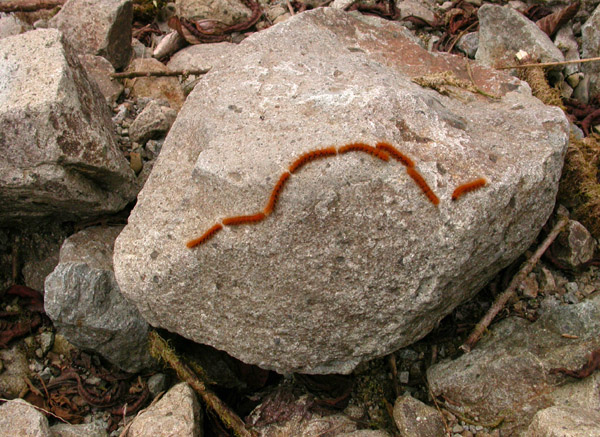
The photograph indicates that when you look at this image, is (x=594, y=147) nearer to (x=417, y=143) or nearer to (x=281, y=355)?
(x=417, y=143)

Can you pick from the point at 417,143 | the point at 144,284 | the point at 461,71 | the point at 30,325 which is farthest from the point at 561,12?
the point at 30,325

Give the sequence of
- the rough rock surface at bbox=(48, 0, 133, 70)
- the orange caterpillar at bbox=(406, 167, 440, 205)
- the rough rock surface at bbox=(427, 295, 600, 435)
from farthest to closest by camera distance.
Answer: the rough rock surface at bbox=(48, 0, 133, 70) < the rough rock surface at bbox=(427, 295, 600, 435) < the orange caterpillar at bbox=(406, 167, 440, 205)

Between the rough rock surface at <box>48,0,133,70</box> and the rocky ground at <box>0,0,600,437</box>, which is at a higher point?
the rough rock surface at <box>48,0,133,70</box>

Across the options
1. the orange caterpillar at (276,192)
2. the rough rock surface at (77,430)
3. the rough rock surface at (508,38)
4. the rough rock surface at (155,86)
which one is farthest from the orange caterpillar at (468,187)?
the rough rock surface at (155,86)

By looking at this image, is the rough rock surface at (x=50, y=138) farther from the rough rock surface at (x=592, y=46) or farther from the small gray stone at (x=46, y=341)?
the rough rock surface at (x=592, y=46)

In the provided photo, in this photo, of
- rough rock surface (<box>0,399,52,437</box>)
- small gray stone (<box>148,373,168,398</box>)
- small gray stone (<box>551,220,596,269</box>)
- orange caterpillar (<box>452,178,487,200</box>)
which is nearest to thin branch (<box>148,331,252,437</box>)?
small gray stone (<box>148,373,168,398</box>)

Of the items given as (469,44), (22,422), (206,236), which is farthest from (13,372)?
(469,44)

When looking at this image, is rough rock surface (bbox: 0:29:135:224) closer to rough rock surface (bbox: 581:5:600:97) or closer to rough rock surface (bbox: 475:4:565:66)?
rough rock surface (bbox: 475:4:565:66)

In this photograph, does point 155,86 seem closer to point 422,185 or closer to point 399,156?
point 399,156
